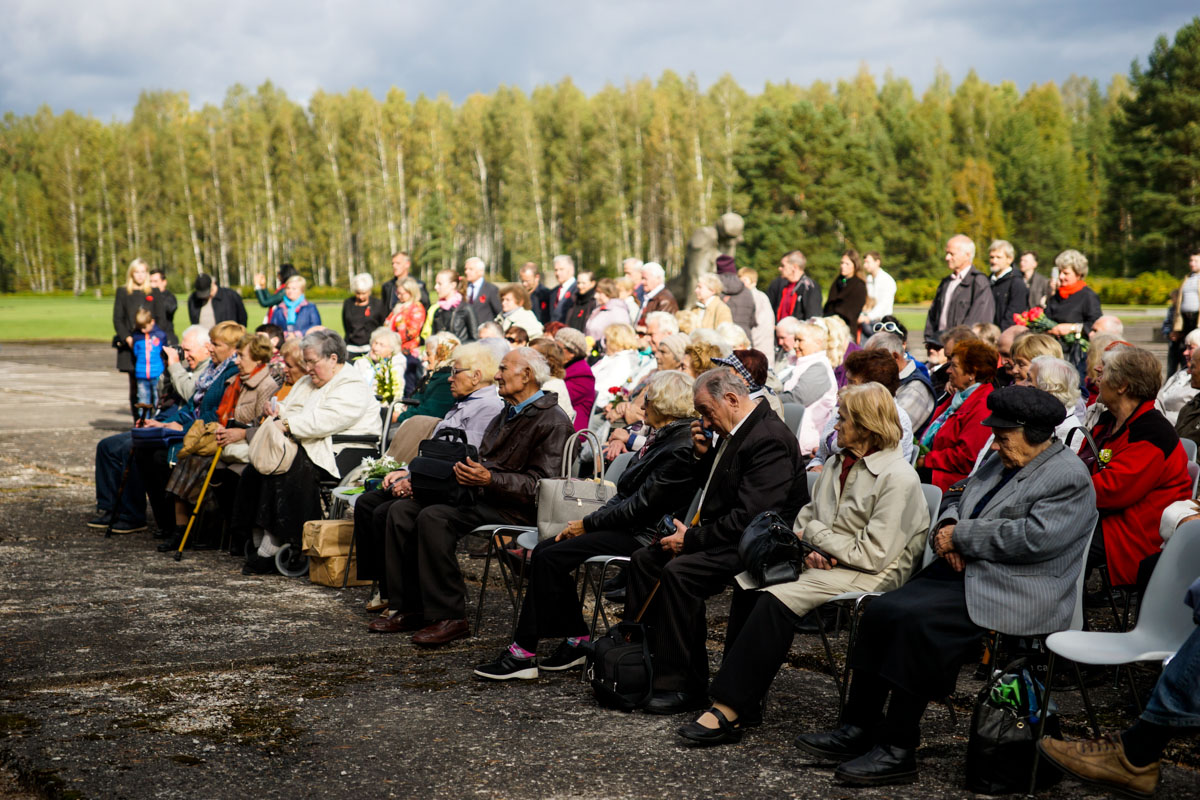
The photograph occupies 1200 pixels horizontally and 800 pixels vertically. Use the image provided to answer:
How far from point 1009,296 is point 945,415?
4.60 m

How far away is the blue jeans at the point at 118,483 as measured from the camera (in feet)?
27.5

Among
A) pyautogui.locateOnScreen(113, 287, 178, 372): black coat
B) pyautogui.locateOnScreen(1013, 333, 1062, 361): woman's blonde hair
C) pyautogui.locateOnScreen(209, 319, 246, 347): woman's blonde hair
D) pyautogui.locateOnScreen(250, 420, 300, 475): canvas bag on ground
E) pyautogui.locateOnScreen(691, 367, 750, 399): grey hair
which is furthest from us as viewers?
→ pyautogui.locateOnScreen(113, 287, 178, 372): black coat

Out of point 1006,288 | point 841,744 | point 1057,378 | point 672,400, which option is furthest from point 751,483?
point 1006,288

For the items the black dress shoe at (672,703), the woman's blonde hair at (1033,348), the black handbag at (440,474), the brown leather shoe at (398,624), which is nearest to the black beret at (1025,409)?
the black dress shoe at (672,703)

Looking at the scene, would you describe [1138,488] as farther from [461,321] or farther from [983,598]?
[461,321]

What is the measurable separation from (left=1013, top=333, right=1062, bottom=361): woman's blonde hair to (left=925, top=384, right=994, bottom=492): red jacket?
1.43 ft

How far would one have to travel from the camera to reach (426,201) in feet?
234

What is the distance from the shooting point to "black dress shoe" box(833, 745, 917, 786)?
12.2ft

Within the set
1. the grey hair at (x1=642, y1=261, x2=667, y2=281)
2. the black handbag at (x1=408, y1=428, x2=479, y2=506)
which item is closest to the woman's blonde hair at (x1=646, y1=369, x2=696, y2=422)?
the black handbag at (x1=408, y1=428, x2=479, y2=506)

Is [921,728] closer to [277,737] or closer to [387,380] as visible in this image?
[277,737]

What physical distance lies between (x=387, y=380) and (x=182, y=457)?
1970 mm

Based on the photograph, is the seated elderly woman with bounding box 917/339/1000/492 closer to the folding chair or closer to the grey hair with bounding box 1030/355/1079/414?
the grey hair with bounding box 1030/355/1079/414

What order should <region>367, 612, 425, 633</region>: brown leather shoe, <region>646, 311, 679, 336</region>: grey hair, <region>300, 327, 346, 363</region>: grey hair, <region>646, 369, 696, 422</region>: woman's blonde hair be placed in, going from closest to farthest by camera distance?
<region>646, 369, 696, 422</region>: woman's blonde hair
<region>367, 612, 425, 633</region>: brown leather shoe
<region>300, 327, 346, 363</region>: grey hair
<region>646, 311, 679, 336</region>: grey hair

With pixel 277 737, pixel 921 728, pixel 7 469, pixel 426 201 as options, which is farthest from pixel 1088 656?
pixel 426 201
